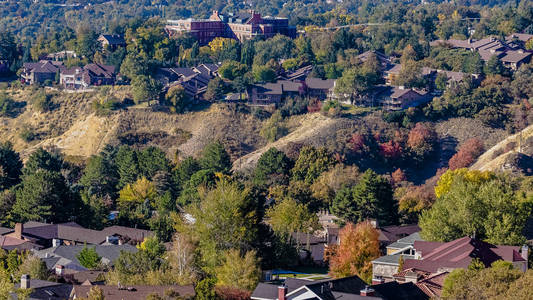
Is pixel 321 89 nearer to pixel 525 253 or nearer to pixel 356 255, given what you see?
pixel 356 255

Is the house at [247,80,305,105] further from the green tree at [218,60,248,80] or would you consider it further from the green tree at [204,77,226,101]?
the green tree at [218,60,248,80]

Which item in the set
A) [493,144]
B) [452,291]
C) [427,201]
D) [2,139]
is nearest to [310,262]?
[427,201]

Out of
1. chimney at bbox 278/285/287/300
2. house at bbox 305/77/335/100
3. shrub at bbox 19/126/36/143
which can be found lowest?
shrub at bbox 19/126/36/143

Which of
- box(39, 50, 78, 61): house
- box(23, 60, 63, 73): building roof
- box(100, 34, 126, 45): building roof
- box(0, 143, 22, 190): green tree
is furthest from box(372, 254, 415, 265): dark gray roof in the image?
box(39, 50, 78, 61): house

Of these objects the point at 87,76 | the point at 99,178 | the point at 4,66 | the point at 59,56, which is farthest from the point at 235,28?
the point at 99,178

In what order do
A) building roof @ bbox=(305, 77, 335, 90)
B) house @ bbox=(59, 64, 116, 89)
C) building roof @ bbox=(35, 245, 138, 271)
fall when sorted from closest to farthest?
building roof @ bbox=(35, 245, 138, 271), building roof @ bbox=(305, 77, 335, 90), house @ bbox=(59, 64, 116, 89)

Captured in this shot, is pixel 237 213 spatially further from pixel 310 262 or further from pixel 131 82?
pixel 131 82
